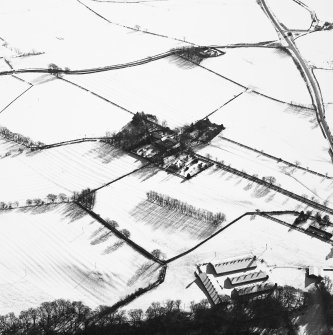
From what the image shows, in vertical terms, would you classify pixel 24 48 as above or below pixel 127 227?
above

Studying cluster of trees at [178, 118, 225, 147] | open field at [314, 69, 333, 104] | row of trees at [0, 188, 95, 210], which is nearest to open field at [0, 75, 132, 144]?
cluster of trees at [178, 118, 225, 147]

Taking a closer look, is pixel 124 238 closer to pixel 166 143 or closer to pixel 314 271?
pixel 166 143

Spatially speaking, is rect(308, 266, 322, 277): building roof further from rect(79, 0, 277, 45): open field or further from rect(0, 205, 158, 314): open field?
rect(79, 0, 277, 45): open field

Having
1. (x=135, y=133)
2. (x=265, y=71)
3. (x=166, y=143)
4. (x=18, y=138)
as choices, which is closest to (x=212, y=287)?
(x=166, y=143)

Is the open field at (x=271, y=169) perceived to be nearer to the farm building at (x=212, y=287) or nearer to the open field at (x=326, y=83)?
the farm building at (x=212, y=287)

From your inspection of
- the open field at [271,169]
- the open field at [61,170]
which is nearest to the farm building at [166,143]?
the open field at [271,169]

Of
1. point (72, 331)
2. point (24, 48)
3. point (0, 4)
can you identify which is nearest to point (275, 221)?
point (72, 331)

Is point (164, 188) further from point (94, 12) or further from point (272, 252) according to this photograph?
point (94, 12)
